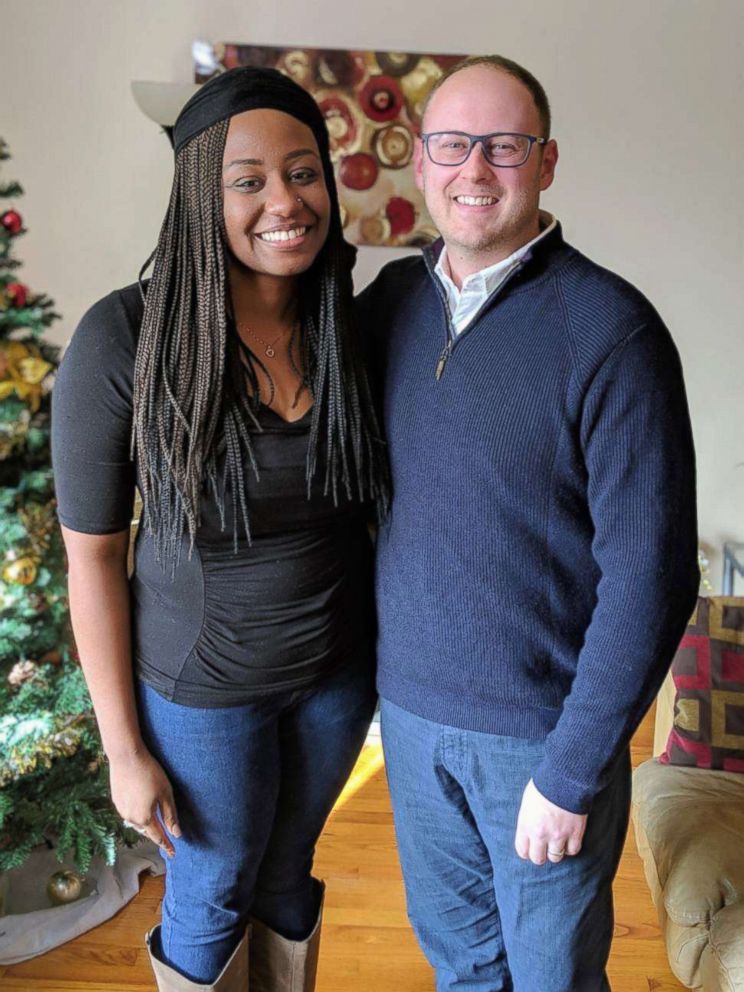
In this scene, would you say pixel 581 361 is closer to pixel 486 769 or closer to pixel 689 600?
pixel 689 600

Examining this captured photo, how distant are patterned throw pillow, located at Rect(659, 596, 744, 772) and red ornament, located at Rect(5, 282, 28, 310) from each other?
143 centimetres

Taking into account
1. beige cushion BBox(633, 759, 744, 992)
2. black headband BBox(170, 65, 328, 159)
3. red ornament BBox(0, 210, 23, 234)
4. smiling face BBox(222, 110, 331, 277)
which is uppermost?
black headband BBox(170, 65, 328, 159)

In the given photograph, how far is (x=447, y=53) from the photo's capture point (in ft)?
8.55

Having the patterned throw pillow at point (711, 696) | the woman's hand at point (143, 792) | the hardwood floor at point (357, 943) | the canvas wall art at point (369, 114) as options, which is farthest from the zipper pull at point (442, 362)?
the canvas wall art at point (369, 114)

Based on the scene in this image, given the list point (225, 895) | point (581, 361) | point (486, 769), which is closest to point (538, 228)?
point (581, 361)

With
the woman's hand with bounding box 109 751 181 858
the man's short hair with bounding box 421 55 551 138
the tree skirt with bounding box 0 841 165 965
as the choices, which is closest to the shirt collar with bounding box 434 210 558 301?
the man's short hair with bounding box 421 55 551 138

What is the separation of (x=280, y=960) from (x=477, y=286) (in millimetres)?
1022

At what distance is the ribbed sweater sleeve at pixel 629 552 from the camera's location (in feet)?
3.19

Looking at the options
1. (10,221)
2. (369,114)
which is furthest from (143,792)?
(369,114)

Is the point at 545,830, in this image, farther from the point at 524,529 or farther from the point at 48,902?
the point at 48,902

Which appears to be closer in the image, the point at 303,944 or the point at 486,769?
the point at 486,769

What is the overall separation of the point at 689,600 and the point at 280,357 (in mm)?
570

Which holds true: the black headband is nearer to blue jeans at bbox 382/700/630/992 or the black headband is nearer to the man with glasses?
the man with glasses

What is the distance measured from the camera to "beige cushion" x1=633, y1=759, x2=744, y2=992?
144 cm
